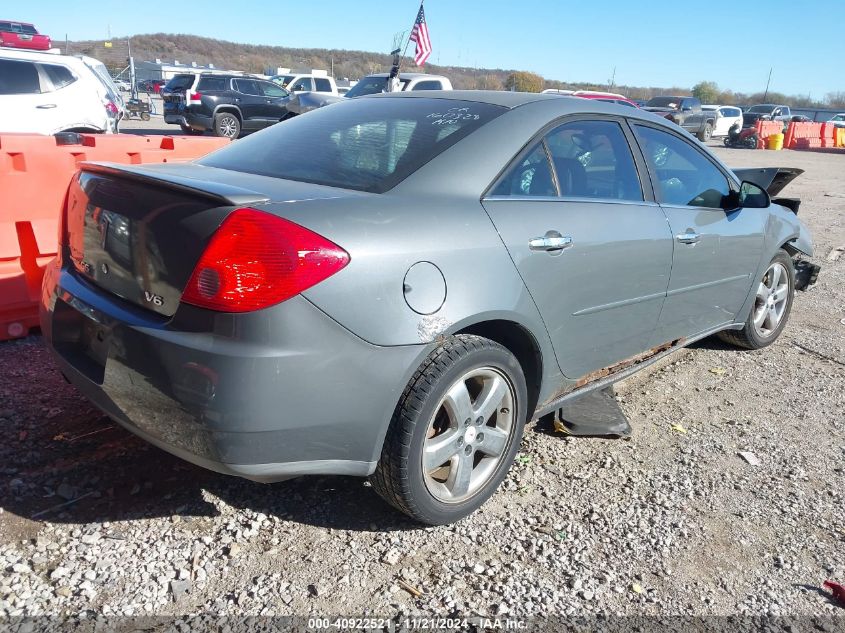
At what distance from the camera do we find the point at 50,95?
386 inches

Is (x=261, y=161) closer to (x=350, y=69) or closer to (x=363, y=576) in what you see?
(x=363, y=576)

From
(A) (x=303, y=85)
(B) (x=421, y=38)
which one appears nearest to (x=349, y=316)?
(B) (x=421, y=38)

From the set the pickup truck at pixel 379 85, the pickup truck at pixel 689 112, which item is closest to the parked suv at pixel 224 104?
the pickup truck at pixel 379 85

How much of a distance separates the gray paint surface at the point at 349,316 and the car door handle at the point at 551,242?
26 millimetres

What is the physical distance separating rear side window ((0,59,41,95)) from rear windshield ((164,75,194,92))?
9650 millimetres

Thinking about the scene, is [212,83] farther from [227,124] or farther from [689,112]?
[689,112]

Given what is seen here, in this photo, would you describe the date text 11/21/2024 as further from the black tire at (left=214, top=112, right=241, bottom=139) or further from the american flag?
the black tire at (left=214, top=112, right=241, bottom=139)

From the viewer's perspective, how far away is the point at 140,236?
2.17 meters

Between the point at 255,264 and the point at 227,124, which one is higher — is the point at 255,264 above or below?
above

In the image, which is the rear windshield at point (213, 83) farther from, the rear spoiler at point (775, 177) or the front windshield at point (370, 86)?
the rear spoiler at point (775, 177)

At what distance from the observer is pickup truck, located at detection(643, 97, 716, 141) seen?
27352 millimetres

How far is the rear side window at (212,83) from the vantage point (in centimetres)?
1883

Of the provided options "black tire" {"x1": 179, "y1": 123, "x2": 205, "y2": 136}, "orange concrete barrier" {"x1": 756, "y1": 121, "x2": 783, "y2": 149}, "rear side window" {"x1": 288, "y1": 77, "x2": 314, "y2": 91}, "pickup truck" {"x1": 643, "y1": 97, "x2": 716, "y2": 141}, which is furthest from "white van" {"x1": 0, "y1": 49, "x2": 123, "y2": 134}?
"orange concrete barrier" {"x1": 756, "y1": 121, "x2": 783, "y2": 149}

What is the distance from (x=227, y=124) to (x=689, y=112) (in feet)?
64.6
